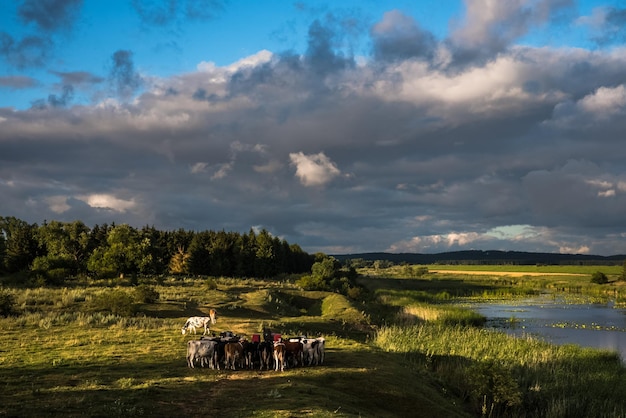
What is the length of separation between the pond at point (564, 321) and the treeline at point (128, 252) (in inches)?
1994

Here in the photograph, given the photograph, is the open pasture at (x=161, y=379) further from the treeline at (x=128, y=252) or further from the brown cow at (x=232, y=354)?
the treeline at (x=128, y=252)

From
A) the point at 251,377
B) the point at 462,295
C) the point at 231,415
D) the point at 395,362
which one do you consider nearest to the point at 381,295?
the point at 462,295

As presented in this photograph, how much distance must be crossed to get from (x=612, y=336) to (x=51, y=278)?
6060 centimetres

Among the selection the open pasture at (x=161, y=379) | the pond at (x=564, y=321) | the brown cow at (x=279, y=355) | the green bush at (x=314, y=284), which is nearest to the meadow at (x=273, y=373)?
the open pasture at (x=161, y=379)

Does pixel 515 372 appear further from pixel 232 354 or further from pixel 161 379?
pixel 161 379

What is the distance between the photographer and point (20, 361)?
890 inches

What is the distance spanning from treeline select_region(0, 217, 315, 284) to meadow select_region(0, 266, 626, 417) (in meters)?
25.7

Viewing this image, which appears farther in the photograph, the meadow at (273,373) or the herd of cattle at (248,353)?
the herd of cattle at (248,353)

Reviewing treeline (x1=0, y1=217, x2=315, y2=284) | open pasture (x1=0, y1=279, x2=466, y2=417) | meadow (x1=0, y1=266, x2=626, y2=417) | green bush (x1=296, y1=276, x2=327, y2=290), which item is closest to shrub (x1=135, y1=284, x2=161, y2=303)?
meadow (x1=0, y1=266, x2=626, y2=417)

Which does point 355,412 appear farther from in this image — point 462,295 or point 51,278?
point 462,295

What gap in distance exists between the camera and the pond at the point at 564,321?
47312 millimetres

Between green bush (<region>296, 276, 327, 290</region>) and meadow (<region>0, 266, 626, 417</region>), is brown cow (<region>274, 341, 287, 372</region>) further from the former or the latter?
green bush (<region>296, 276, 327, 290</region>)

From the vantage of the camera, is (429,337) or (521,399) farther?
(429,337)

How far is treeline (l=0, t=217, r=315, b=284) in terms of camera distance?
75.0 m
